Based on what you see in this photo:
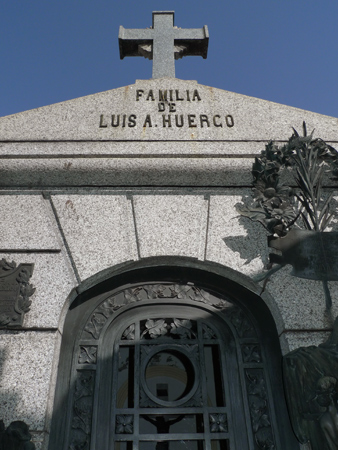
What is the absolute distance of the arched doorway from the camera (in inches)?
136

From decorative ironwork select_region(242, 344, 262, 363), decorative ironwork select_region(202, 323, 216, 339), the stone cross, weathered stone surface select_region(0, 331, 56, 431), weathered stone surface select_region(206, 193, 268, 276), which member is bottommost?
weathered stone surface select_region(0, 331, 56, 431)

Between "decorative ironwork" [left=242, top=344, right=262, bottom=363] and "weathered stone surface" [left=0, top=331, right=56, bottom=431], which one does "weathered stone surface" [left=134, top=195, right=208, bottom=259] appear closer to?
"decorative ironwork" [left=242, top=344, right=262, bottom=363]

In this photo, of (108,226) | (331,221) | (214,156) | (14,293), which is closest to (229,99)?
(214,156)

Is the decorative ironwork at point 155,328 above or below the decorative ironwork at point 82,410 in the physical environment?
above

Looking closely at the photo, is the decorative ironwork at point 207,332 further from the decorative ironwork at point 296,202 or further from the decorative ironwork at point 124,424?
the decorative ironwork at point 124,424

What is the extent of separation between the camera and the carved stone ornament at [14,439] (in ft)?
9.71

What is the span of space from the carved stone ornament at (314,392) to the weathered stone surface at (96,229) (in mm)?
1869

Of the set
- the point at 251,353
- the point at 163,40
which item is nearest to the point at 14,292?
the point at 251,353

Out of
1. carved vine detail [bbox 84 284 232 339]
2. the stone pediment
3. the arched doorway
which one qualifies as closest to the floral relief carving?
the arched doorway

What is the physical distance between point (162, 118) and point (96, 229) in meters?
1.81

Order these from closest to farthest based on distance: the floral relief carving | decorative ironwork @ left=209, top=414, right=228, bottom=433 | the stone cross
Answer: decorative ironwork @ left=209, top=414, right=228, bottom=433
the floral relief carving
the stone cross

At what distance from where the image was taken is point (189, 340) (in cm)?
393

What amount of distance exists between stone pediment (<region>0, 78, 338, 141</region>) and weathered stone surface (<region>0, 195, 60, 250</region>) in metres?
0.84

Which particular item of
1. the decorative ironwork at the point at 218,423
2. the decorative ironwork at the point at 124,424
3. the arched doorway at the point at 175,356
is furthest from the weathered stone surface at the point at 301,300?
the decorative ironwork at the point at 124,424
